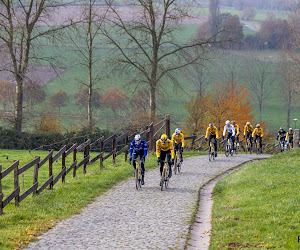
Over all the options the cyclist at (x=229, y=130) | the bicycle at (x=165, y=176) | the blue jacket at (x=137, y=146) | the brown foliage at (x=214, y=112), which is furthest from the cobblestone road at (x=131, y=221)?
the brown foliage at (x=214, y=112)

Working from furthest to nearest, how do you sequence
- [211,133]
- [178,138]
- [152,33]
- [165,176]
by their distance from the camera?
[152,33]
[211,133]
[178,138]
[165,176]

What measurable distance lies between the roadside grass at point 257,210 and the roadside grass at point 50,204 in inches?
144

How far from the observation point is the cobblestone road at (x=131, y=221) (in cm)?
1000

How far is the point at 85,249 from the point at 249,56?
120465 millimetres

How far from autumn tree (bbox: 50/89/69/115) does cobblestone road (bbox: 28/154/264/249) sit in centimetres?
6930

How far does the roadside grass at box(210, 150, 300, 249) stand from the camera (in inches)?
390

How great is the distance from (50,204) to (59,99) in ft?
248

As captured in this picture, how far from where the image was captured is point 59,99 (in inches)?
3477

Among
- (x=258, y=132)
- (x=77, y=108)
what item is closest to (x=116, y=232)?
(x=258, y=132)

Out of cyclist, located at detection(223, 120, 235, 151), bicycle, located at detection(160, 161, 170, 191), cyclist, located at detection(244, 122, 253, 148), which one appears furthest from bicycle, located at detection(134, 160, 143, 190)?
cyclist, located at detection(244, 122, 253, 148)

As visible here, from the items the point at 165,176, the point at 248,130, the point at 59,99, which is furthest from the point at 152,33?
the point at 59,99

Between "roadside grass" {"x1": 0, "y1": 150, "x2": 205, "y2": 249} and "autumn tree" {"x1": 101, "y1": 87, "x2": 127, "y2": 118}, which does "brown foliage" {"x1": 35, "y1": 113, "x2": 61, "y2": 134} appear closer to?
"roadside grass" {"x1": 0, "y1": 150, "x2": 205, "y2": 249}

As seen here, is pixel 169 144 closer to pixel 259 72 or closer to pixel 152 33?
pixel 152 33

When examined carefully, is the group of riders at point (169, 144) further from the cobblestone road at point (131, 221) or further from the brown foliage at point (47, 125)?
the brown foliage at point (47, 125)
